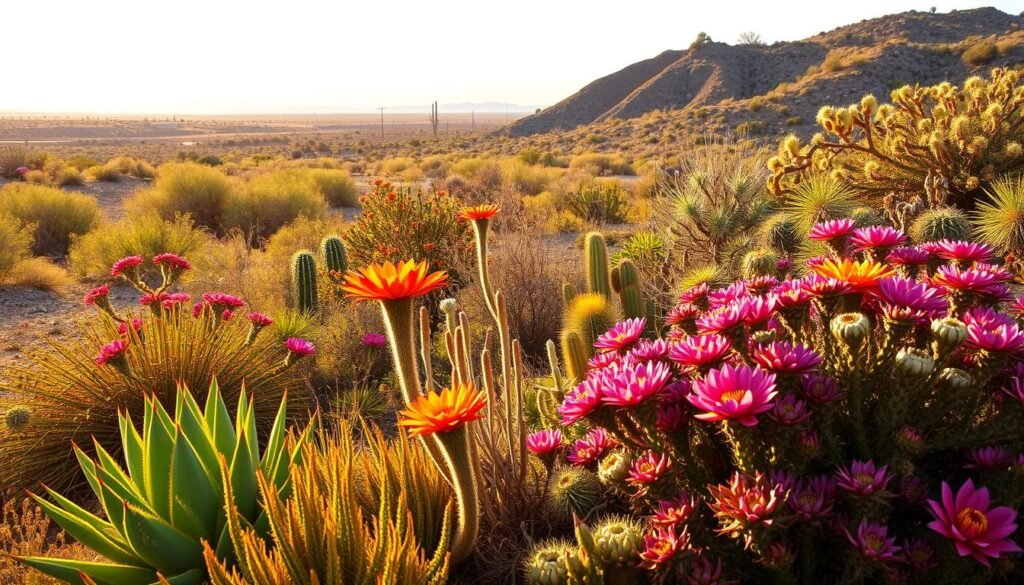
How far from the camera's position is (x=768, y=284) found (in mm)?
2521

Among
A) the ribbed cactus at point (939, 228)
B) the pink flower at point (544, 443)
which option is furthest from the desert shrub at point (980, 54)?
the pink flower at point (544, 443)

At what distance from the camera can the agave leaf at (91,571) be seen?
2.29m

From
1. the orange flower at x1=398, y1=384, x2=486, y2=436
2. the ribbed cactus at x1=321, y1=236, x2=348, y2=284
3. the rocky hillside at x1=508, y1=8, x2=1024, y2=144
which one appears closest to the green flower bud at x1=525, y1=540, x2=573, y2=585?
the orange flower at x1=398, y1=384, x2=486, y2=436

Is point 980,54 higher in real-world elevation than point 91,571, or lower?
higher

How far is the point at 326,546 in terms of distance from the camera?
2.09m

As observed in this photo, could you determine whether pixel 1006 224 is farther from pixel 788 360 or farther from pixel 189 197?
pixel 189 197

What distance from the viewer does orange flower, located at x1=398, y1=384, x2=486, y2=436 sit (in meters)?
1.72

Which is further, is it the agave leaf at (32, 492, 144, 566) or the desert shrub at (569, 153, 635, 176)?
the desert shrub at (569, 153, 635, 176)

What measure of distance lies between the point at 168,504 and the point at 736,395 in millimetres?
2187

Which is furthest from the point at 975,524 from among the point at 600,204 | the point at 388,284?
the point at 600,204

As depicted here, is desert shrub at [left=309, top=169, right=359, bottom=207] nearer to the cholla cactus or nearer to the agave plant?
the cholla cactus

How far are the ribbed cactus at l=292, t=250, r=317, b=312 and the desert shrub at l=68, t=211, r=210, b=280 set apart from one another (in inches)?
148

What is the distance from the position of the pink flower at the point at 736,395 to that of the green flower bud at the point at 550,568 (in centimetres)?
58

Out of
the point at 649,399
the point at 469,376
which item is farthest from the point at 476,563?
A: the point at 649,399
